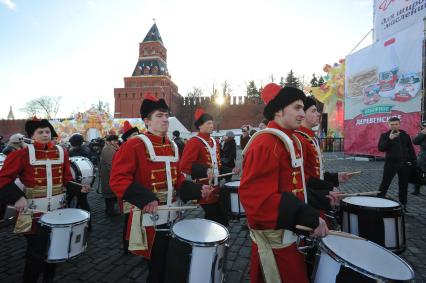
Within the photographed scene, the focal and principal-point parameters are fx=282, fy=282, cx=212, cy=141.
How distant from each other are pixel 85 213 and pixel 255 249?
2.37 metres

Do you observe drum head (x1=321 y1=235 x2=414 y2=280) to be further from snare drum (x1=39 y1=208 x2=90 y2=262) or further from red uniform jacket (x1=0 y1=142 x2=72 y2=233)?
red uniform jacket (x1=0 y1=142 x2=72 y2=233)

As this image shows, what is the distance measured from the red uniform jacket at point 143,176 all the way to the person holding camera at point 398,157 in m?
5.09

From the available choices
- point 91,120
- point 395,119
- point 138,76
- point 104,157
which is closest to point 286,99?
point 395,119

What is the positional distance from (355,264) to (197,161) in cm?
294

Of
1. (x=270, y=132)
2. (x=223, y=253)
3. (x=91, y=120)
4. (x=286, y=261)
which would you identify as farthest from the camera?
(x=91, y=120)

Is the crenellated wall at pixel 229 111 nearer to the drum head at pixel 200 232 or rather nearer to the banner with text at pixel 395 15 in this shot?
the banner with text at pixel 395 15

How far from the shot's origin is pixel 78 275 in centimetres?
375

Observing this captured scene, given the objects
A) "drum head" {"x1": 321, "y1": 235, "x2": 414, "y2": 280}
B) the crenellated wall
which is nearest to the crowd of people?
"drum head" {"x1": 321, "y1": 235, "x2": 414, "y2": 280}

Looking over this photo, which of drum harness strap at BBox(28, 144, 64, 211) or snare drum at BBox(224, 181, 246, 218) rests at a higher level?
drum harness strap at BBox(28, 144, 64, 211)

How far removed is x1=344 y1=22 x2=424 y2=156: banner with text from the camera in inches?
470

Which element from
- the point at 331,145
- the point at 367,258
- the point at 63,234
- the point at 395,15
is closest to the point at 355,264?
the point at 367,258

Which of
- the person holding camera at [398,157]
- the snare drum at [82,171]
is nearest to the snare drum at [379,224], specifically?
the person holding camera at [398,157]

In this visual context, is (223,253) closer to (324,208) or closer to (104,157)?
(324,208)

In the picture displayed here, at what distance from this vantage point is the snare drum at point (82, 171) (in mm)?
6086
